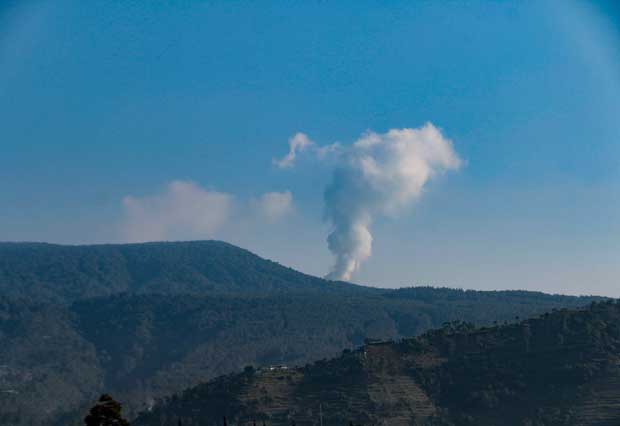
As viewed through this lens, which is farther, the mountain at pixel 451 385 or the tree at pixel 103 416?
the mountain at pixel 451 385

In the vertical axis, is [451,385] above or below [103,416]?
above

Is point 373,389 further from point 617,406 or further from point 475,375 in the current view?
point 617,406

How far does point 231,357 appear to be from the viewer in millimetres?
196000

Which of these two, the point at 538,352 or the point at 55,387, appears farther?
the point at 55,387

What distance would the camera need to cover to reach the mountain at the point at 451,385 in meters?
86.3

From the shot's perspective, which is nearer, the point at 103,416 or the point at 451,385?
the point at 103,416

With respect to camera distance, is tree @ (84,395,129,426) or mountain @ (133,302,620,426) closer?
tree @ (84,395,129,426)

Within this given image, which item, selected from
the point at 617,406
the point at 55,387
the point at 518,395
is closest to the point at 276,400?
the point at 518,395

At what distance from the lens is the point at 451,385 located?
9600 cm

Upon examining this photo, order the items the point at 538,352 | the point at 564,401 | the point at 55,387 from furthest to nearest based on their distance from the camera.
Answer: the point at 55,387
the point at 538,352
the point at 564,401

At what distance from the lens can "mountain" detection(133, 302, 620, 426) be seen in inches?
3398

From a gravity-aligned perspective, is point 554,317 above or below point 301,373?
above

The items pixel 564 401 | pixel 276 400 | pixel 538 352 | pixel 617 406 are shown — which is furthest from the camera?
pixel 538 352

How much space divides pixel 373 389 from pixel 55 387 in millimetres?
109210
